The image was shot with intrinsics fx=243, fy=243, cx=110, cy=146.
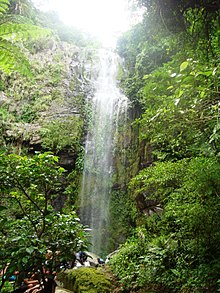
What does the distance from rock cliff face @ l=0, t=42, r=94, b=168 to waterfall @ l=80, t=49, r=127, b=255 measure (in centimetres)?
57

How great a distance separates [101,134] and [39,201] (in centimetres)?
776

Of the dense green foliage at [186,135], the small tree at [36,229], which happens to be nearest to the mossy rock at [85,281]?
the dense green foliage at [186,135]

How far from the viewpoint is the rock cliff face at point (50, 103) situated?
957cm

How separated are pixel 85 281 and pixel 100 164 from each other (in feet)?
19.5

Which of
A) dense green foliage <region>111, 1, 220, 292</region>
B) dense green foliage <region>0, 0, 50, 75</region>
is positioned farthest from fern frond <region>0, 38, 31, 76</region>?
dense green foliage <region>111, 1, 220, 292</region>

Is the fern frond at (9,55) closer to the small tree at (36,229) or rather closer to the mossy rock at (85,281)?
the small tree at (36,229)

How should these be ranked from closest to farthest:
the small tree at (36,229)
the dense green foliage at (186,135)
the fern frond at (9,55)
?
1. the small tree at (36,229)
2. the dense green foliage at (186,135)
3. the fern frond at (9,55)

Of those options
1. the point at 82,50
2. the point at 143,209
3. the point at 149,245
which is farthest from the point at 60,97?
Answer: the point at 149,245

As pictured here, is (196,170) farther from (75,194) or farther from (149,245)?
(75,194)

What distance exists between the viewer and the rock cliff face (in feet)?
31.4

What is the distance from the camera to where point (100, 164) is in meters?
9.59

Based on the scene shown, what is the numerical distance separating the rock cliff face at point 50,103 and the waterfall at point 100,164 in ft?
1.87

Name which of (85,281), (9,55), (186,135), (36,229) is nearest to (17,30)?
(9,55)

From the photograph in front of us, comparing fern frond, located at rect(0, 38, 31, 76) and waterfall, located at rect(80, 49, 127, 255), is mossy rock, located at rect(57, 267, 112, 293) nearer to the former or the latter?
fern frond, located at rect(0, 38, 31, 76)
